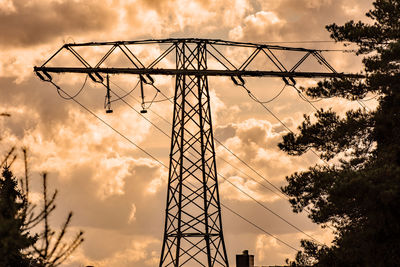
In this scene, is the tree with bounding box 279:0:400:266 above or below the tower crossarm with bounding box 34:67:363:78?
below

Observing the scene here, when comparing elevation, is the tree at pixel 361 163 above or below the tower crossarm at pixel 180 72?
below

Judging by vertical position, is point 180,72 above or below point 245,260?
Answer: above

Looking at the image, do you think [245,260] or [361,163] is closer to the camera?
[361,163]

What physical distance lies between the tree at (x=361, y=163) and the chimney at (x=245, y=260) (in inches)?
420

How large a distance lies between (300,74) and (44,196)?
22435 millimetres

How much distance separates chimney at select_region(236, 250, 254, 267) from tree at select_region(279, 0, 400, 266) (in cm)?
1067

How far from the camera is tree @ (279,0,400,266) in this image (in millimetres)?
22062

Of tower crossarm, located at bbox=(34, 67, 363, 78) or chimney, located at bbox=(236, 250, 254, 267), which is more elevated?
tower crossarm, located at bbox=(34, 67, 363, 78)

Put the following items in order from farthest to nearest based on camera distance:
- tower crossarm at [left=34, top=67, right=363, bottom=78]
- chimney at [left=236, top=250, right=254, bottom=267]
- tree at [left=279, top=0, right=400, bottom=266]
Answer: chimney at [left=236, top=250, right=254, bottom=267], tower crossarm at [left=34, top=67, right=363, bottom=78], tree at [left=279, top=0, right=400, bottom=266]

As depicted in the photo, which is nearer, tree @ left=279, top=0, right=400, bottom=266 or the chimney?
tree @ left=279, top=0, right=400, bottom=266

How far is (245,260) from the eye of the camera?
3881cm

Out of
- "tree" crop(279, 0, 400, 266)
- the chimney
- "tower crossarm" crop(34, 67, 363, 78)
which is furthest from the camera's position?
the chimney

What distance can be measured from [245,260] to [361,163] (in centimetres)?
1211

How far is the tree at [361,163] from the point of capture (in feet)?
72.4
